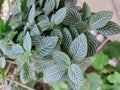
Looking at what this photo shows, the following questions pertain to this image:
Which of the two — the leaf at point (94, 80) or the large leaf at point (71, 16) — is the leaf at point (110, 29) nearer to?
the large leaf at point (71, 16)

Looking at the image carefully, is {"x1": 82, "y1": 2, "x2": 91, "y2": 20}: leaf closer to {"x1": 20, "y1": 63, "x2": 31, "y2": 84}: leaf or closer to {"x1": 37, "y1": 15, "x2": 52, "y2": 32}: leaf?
{"x1": 37, "y1": 15, "x2": 52, "y2": 32}: leaf

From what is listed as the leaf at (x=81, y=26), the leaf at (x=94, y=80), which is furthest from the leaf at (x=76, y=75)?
the leaf at (x=94, y=80)

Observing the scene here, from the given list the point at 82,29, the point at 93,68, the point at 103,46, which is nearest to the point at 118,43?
the point at 103,46

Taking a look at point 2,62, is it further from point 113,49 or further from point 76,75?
point 113,49

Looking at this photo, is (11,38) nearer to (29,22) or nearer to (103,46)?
(29,22)

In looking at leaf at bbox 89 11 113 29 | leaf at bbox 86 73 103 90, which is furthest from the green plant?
leaf at bbox 86 73 103 90

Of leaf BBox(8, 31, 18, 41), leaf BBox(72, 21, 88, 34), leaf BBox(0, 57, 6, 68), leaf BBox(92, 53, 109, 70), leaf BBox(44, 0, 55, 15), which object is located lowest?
leaf BBox(92, 53, 109, 70)

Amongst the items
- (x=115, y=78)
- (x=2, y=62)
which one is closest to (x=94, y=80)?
(x=115, y=78)
